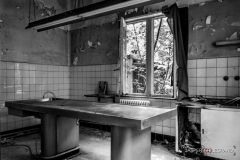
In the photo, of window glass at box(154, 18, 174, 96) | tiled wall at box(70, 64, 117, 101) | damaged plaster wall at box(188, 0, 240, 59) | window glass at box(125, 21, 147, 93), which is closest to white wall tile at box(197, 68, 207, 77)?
damaged plaster wall at box(188, 0, 240, 59)

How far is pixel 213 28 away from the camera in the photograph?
3027mm

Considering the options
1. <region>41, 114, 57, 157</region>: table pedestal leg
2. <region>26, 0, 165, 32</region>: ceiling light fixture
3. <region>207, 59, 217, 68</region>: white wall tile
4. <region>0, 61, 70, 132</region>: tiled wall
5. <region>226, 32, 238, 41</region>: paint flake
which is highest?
<region>26, 0, 165, 32</region>: ceiling light fixture

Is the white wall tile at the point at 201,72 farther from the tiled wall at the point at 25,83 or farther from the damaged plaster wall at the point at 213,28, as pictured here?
the tiled wall at the point at 25,83

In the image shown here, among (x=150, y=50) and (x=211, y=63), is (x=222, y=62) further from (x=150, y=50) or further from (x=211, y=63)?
(x=150, y=50)

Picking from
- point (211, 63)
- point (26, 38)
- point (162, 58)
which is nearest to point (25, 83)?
point (26, 38)

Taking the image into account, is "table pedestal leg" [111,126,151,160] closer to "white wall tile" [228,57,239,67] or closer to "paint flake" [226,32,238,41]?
"white wall tile" [228,57,239,67]

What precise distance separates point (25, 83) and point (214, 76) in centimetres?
388

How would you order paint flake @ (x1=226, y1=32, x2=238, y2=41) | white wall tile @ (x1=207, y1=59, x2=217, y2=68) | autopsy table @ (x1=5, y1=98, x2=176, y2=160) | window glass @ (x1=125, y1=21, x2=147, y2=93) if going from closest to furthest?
autopsy table @ (x1=5, y1=98, x2=176, y2=160), paint flake @ (x1=226, y1=32, x2=238, y2=41), white wall tile @ (x1=207, y1=59, x2=217, y2=68), window glass @ (x1=125, y1=21, x2=147, y2=93)

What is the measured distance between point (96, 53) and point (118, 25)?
3.11 feet

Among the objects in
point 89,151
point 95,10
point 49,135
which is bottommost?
point 89,151

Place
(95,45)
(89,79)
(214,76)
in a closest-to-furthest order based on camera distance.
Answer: (214,76) → (95,45) → (89,79)

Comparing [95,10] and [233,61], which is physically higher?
[95,10]

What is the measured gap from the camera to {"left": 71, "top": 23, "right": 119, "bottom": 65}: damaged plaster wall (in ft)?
14.3

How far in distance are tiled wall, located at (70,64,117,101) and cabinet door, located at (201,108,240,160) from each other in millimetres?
2221
